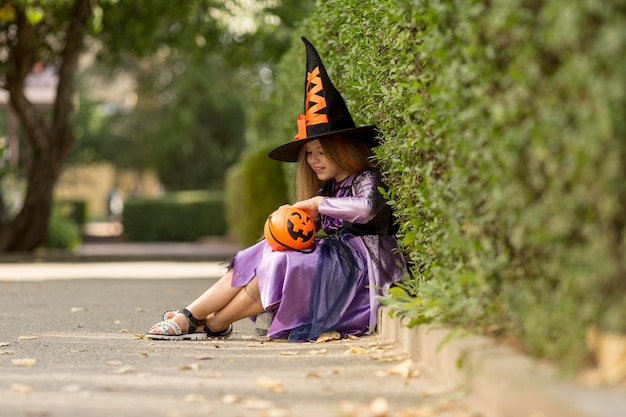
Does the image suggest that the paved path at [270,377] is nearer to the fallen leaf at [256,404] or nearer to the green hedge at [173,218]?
the fallen leaf at [256,404]

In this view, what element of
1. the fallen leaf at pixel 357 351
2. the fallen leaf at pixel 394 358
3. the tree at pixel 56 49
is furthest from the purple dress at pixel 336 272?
the tree at pixel 56 49

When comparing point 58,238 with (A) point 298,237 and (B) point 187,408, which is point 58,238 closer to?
(A) point 298,237

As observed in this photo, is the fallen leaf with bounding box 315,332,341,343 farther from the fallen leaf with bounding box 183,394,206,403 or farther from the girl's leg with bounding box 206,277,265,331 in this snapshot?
the fallen leaf with bounding box 183,394,206,403

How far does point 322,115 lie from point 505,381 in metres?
3.47

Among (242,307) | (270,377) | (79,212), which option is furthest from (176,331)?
(79,212)

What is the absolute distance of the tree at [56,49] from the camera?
2016cm

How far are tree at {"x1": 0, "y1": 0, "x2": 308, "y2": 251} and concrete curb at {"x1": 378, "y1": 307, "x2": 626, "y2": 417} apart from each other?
15.6 meters

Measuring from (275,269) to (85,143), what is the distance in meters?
40.6

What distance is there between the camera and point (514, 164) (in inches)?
157

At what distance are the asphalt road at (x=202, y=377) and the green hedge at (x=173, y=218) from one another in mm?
25631

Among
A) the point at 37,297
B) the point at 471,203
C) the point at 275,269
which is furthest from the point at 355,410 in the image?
the point at 37,297

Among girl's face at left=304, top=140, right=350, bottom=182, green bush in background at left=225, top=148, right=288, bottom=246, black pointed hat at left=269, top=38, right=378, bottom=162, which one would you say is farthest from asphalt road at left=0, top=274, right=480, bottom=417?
green bush in background at left=225, top=148, right=288, bottom=246

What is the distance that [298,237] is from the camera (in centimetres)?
693

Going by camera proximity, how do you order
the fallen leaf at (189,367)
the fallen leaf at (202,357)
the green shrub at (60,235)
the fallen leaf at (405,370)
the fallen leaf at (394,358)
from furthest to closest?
1. the green shrub at (60,235)
2. the fallen leaf at (202,357)
3. the fallen leaf at (394,358)
4. the fallen leaf at (189,367)
5. the fallen leaf at (405,370)
